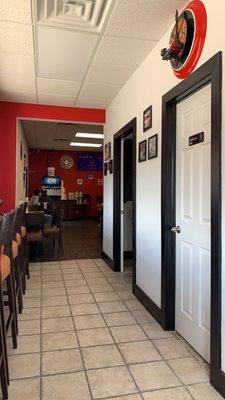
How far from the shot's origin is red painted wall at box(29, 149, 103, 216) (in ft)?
39.2

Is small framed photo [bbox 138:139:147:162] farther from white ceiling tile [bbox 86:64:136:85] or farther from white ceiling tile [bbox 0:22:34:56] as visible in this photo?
white ceiling tile [bbox 0:22:34:56]

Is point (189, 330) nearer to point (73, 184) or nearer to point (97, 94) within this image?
point (97, 94)

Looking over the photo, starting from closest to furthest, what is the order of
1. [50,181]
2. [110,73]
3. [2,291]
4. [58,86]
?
[2,291], [110,73], [58,86], [50,181]

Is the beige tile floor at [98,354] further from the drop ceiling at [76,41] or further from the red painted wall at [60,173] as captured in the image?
the red painted wall at [60,173]

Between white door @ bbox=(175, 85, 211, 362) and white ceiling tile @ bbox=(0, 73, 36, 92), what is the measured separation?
2291 mm

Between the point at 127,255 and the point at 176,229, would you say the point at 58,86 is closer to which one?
the point at 176,229

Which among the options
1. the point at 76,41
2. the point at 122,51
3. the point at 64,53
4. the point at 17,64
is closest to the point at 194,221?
the point at 122,51

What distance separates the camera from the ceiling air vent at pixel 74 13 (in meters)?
2.38

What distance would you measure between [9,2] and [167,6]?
124cm

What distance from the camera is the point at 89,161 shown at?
12.3 metres

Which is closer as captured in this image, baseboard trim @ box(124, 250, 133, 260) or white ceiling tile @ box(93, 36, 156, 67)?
white ceiling tile @ box(93, 36, 156, 67)

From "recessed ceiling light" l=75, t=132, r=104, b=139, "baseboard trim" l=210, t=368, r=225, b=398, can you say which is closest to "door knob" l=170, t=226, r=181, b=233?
"baseboard trim" l=210, t=368, r=225, b=398

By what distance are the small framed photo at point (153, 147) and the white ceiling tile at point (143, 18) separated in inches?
37.2

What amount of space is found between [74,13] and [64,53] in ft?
2.38
